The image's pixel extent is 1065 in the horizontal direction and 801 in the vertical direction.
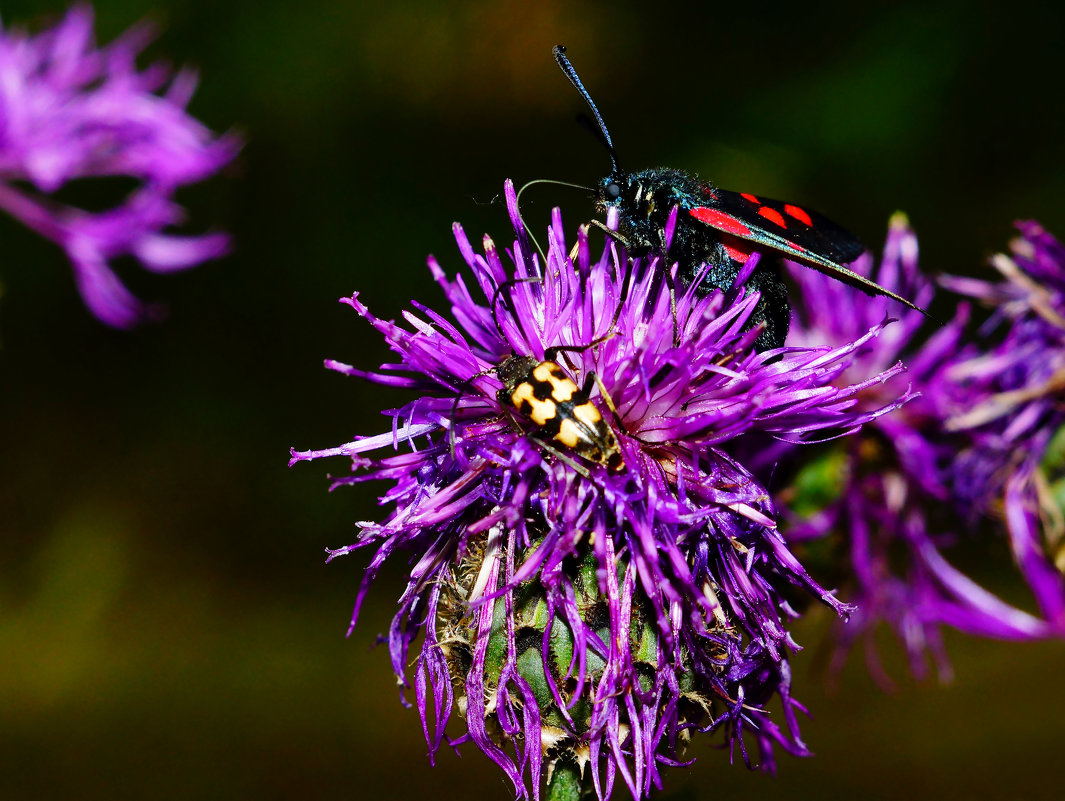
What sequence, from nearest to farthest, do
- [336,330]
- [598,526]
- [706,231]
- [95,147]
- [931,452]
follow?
[598,526] → [706,231] → [931,452] → [95,147] → [336,330]

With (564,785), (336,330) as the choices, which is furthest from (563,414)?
(336,330)

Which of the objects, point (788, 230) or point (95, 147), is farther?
point (95, 147)

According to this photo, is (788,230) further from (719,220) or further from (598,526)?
(598,526)

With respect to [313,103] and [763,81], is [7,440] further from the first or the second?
[763,81]

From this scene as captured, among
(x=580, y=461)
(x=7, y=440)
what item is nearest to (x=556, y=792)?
(x=580, y=461)

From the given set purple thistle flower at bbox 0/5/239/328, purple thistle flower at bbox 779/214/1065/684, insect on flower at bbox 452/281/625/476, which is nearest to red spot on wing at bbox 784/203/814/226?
insect on flower at bbox 452/281/625/476

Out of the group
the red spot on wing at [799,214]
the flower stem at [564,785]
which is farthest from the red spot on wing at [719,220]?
the flower stem at [564,785]

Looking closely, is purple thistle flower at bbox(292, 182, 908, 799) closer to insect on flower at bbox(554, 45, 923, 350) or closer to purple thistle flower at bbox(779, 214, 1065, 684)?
insect on flower at bbox(554, 45, 923, 350)
